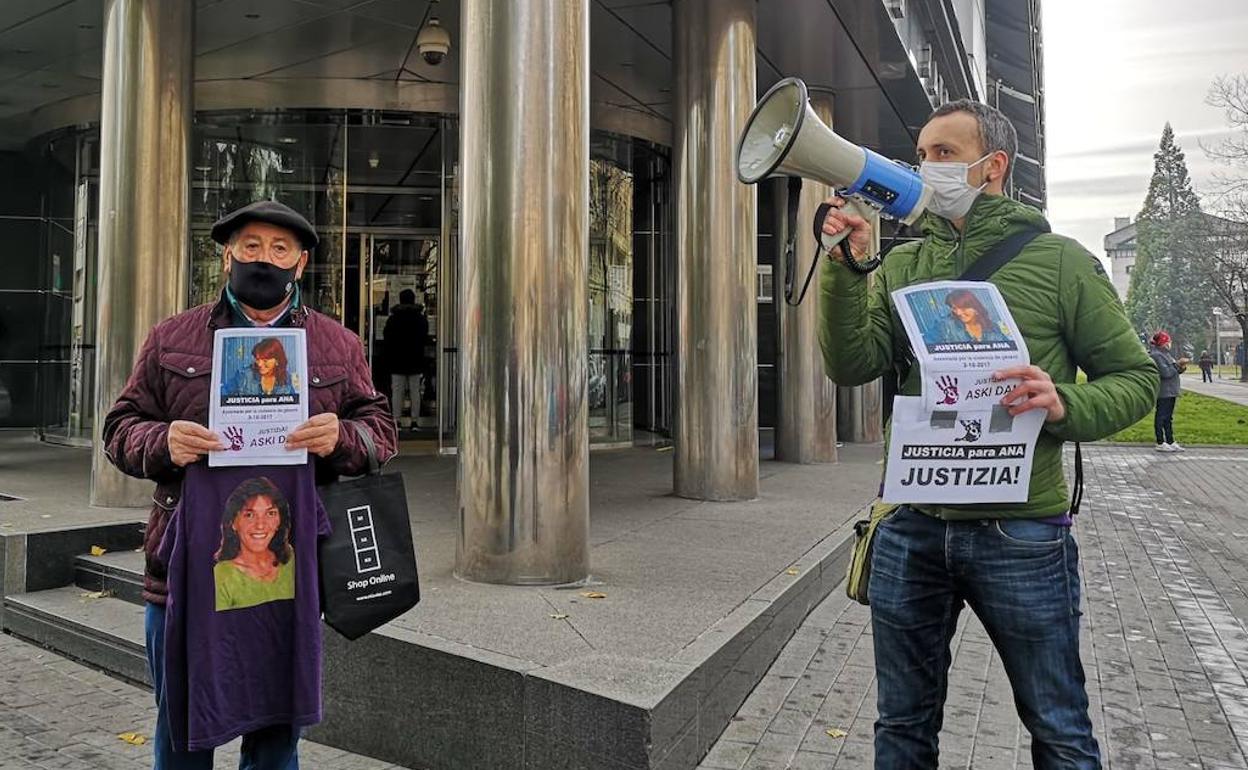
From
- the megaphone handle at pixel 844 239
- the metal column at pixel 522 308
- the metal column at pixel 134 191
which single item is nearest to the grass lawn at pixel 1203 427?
the metal column at pixel 522 308

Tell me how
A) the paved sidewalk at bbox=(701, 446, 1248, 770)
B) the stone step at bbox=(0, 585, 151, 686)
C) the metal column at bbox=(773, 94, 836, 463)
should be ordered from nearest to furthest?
the paved sidewalk at bbox=(701, 446, 1248, 770) < the stone step at bbox=(0, 585, 151, 686) < the metal column at bbox=(773, 94, 836, 463)

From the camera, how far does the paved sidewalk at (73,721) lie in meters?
4.10

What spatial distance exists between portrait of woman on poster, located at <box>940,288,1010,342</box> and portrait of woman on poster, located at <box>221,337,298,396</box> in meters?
1.77

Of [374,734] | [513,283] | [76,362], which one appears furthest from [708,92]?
[76,362]

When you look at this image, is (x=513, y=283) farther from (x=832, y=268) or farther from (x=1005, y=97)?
(x=1005, y=97)

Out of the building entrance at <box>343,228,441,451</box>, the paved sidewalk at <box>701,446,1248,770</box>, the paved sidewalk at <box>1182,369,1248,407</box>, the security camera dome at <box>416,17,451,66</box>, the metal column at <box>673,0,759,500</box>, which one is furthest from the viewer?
the paved sidewalk at <box>1182,369,1248,407</box>

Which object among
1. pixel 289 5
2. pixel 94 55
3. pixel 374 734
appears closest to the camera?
pixel 374 734

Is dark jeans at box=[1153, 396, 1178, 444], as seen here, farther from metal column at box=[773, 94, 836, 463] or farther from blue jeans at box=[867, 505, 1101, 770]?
blue jeans at box=[867, 505, 1101, 770]

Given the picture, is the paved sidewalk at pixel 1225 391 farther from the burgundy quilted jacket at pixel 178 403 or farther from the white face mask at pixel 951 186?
the burgundy quilted jacket at pixel 178 403

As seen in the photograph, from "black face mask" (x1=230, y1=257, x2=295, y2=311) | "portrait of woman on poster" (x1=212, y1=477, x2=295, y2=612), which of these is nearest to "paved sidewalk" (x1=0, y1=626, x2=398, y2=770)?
"portrait of woman on poster" (x1=212, y1=477, x2=295, y2=612)

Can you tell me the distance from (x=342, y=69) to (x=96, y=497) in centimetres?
715

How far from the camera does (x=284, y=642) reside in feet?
8.89

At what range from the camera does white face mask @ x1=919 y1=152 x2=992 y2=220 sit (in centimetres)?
254

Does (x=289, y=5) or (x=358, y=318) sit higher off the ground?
(x=289, y=5)
